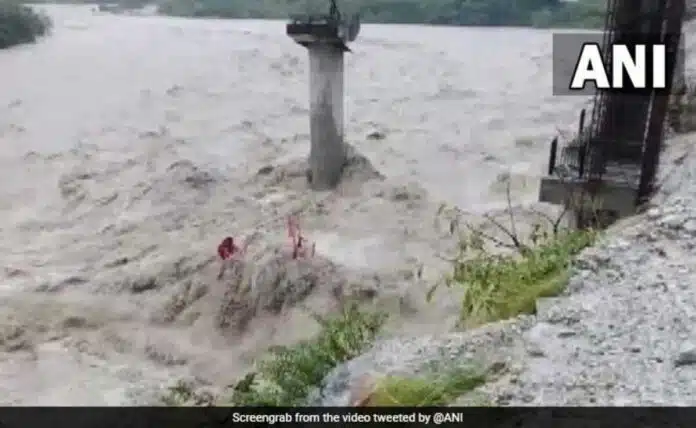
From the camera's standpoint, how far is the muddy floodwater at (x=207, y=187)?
35.3 feet

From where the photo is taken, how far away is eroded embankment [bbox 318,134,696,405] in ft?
16.8

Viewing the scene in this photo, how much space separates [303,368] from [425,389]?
1312mm

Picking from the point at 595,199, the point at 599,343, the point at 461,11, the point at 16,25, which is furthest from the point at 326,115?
the point at 461,11

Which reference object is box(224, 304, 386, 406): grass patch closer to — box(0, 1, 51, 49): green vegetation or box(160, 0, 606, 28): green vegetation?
box(160, 0, 606, 28): green vegetation

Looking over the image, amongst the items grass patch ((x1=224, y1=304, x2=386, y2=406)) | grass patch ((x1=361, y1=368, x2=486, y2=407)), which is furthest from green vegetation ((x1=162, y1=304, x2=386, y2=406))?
grass patch ((x1=361, y1=368, x2=486, y2=407))

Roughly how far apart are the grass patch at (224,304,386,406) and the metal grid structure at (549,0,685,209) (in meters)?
4.05

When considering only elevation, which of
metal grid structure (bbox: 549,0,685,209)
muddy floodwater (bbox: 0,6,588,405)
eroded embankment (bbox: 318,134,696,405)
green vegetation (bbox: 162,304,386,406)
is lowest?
muddy floodwater (bbox: 0,6,588,405)

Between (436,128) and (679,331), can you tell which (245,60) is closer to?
(436,128)

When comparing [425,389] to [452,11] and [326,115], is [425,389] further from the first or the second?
[452,11]

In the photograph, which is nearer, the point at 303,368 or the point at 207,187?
the point at 303,368

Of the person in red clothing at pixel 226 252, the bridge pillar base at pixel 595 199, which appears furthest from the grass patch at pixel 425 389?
the person in red clothing at pixel 226 252

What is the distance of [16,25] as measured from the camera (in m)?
38.2

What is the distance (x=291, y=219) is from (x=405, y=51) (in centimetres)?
2161

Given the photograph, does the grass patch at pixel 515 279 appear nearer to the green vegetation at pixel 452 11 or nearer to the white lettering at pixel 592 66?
the white lettering at pixel 592 66
